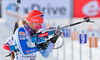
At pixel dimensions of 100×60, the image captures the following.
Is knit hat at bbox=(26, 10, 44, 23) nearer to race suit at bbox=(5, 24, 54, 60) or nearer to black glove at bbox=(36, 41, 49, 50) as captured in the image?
race suit at bbox=(5, 24, 54, 60)

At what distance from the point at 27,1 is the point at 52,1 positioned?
71.2 inches

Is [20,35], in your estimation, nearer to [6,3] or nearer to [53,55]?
[53,55]

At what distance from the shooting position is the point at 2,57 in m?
4.06

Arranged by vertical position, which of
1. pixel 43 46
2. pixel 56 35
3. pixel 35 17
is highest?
pixel 35 17

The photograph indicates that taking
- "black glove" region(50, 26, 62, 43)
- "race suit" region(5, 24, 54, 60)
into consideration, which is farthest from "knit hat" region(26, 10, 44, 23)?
"black glove" region(50, 26, 62, 43)

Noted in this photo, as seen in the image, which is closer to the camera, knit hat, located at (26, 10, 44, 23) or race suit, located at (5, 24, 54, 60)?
race suit, located at (5, 24, 54, 60)

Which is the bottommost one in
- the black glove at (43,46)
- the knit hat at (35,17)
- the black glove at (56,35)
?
the black glove at (43,46)

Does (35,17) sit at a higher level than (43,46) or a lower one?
higher

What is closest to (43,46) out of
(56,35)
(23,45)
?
(56,35)

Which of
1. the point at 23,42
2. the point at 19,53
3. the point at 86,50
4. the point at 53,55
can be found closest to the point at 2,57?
the point at 19,53

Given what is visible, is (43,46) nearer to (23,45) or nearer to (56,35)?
(56,35)

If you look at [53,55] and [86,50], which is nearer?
[53,55]

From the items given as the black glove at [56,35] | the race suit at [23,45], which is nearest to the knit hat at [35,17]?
the race suit at [23,45]

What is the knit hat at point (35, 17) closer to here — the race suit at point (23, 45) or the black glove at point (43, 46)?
the race suit at point (23, 45)
